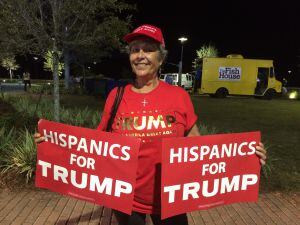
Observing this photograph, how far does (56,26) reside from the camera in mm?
9555

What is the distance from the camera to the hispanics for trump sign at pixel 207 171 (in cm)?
276

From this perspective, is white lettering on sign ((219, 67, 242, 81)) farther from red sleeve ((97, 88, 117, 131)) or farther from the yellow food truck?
red sleeve ((97, 88, 117, 131))

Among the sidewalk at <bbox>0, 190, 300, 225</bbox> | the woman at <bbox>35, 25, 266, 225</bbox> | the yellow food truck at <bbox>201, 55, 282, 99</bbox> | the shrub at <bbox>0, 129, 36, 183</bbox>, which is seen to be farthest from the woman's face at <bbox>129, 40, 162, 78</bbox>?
the yellow food truck at <bbox>201, 55, 282, 99</bbox>

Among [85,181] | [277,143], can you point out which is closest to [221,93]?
[277,143]

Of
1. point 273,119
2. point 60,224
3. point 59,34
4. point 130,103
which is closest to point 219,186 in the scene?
point 130,103

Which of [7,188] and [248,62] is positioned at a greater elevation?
[248,62]

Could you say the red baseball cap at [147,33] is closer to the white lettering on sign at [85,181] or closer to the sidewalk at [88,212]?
the white lettering on sign at [85,181]

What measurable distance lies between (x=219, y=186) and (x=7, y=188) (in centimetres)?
387

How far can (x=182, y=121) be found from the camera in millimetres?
2770

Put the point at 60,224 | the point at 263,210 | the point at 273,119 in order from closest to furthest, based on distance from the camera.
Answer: the point at 60,224 → the point at 263,210 → the point at 273,119

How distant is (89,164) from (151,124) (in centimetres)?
62

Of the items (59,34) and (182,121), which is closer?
(182,121)

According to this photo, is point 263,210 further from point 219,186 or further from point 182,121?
point 182,121

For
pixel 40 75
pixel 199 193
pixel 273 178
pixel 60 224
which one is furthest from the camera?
pixel 40 75
